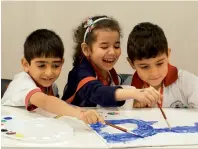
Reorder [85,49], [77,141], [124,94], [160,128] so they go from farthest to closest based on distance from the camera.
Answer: [85,49], [124,94], [160,128], [77,141]

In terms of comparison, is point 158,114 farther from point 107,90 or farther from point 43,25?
point 43,25

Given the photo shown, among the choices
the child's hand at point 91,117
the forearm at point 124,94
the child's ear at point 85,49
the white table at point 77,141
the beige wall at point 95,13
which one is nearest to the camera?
the white table at point 77,141

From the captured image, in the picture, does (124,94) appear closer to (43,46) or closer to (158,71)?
(158,71)

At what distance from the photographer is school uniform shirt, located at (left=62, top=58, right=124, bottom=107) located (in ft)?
3.14

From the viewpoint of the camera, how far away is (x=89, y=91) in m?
0.99

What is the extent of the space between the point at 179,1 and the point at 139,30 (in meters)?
0.61

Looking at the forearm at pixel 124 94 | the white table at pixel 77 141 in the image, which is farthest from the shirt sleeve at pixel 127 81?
the white table at pixel 77 141

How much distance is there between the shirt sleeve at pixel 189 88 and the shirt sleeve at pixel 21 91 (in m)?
0.44

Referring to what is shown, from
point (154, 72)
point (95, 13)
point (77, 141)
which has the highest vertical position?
point (95, 13)

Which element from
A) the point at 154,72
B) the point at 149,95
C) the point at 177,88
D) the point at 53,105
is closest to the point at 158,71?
the point at 154,72

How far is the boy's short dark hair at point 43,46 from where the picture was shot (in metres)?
1.04

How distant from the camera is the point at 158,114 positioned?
36.9 inches

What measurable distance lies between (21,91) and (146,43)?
385mm

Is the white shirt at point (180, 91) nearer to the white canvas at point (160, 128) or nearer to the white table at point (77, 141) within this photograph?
the white canvas at point (160, 128)
